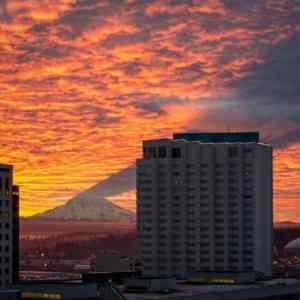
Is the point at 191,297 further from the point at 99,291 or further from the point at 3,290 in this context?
the point at 3,290

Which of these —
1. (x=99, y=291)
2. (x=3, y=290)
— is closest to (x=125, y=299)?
(x=99, y=291)

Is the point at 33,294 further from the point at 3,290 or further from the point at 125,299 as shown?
the point at 125,299

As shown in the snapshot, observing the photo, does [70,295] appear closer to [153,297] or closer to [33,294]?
[33,294]

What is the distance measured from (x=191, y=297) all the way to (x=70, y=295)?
1249 inches

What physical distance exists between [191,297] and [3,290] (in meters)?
38.4

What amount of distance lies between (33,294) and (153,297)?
90.4ft

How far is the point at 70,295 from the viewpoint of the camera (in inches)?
6752

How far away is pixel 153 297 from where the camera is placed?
638ft

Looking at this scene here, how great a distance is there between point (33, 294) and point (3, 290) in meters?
5.08

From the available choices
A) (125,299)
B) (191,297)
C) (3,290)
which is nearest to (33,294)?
(3,290)

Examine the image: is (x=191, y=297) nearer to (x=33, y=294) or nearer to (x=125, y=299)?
(x=125, y=299)

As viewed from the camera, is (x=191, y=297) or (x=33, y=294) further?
(x=191, y=297)

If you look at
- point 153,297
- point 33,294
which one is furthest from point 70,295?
point 153,297

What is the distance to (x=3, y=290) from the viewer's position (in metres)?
175
